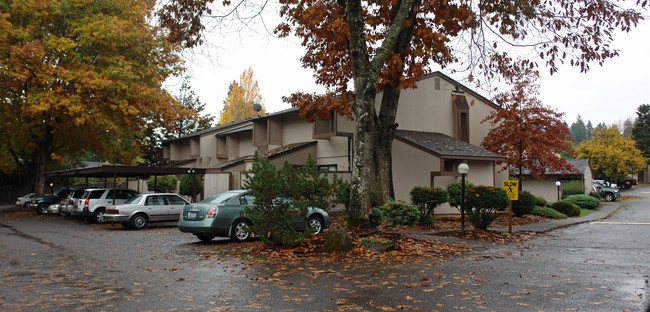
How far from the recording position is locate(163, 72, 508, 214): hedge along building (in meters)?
23.0

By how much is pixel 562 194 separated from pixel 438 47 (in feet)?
106

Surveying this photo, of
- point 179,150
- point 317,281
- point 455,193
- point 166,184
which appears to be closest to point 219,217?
point 317,281

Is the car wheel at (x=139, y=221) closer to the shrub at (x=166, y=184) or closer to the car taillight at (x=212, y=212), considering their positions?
the car taillight at (x=212, y=212)

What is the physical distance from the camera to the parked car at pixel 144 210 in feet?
61.8

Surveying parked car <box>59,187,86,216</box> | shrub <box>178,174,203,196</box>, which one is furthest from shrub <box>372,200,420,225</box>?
shrub <box>178,174,203,196</box>

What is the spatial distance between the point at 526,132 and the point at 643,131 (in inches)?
2660

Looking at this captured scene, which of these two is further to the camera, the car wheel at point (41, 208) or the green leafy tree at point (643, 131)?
the green leafy tree at point (643, 131)

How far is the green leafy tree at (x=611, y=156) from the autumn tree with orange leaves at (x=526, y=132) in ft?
122

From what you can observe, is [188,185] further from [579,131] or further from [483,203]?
[579,131]

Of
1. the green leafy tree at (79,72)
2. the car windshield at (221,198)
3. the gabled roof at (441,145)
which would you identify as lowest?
the car windshield at (221,198)

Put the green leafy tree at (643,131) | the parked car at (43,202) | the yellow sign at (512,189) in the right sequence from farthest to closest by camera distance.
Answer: the green leafy tree at (643,131), the parked car at (43,202), the yellow sign at (512,189)

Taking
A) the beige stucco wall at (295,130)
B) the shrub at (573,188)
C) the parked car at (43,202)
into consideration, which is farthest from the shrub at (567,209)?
the parked car at (43,202)

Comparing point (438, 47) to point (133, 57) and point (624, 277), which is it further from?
point (133, 57)

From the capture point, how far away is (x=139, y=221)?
19.3 meters
